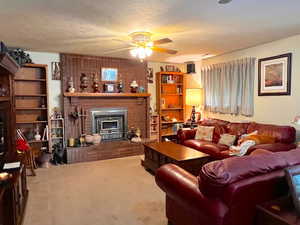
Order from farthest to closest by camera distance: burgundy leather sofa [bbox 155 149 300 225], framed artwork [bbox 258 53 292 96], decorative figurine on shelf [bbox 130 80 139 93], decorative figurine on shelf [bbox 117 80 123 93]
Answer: decorative figurine on shelf [bbox 130 80 139 93], decorative figurine on shelf [bbox 117 80 123 93], framed artwork [bbox 258 53 292 96], burgundy leather sofa [bbox 155 149 300 225]

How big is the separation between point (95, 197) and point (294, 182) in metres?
2.47

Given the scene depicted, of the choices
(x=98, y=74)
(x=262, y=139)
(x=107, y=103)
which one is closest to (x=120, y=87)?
Answer: (x=107, y=103)

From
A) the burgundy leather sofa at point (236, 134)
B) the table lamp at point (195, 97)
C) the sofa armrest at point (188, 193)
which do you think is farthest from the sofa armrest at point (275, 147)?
the table lamp at point (195, 97)

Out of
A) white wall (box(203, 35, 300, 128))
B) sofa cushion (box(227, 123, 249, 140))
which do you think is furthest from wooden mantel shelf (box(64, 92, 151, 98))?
white wall (box(203, 35, 300, 128))

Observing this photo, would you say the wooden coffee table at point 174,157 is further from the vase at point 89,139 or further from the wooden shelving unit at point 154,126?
the wooden shelving unit at point 154,126

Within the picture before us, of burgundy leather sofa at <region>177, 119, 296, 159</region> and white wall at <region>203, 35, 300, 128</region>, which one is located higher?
→ white wall at <region>203, 35, 300, 128</region>

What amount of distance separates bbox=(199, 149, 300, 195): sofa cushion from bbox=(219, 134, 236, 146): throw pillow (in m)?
2.60

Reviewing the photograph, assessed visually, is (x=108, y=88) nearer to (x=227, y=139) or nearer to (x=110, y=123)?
(x=110, y=123)

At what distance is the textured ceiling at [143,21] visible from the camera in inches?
96.3

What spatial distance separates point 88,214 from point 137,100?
3602 mm

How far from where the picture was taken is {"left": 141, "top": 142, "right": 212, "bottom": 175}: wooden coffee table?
131 inches

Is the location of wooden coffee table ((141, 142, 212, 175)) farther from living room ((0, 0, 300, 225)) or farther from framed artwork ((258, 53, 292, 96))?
framed artwork ((258, 53, 292, 96))

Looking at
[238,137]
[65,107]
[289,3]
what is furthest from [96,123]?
[289,3]

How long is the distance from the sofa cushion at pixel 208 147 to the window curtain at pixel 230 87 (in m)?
1.22
